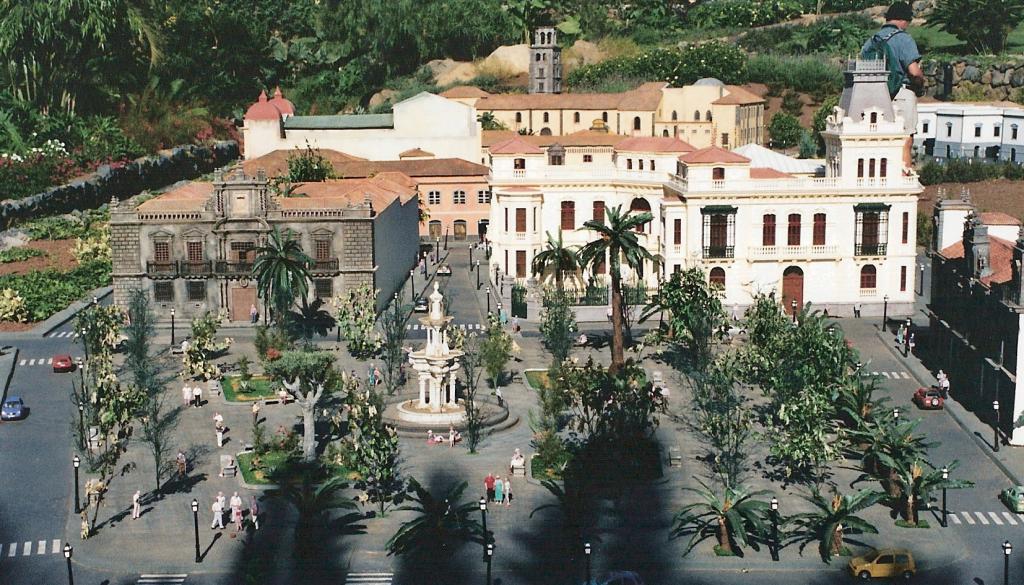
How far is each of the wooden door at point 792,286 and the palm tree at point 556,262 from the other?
1187 centimetres

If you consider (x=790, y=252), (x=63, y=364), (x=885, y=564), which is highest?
(x=790, y=252)

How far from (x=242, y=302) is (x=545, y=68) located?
264ft

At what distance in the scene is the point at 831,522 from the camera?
166 feet

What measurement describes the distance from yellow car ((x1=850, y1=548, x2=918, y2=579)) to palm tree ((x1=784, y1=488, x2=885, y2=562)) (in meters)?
1.44

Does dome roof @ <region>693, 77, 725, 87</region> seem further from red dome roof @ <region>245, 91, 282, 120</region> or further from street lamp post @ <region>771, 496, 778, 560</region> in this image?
street lamp post @ <region>771, 496, 778, 560</region>

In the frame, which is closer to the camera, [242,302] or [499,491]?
[499,491]

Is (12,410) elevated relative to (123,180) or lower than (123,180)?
lower

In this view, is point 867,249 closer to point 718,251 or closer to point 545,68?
point 718,251

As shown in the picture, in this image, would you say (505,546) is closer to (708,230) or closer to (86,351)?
(86,351)

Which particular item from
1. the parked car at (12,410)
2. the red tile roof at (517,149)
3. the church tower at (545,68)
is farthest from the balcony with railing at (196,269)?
the church tower at (545,68)

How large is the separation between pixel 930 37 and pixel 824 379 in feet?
421

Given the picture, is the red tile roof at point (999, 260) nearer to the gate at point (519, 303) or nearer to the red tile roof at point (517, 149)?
the gate at point (519, 303)

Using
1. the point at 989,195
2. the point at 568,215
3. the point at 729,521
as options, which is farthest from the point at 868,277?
the point at 729,521

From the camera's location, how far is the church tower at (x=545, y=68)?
524 ft
